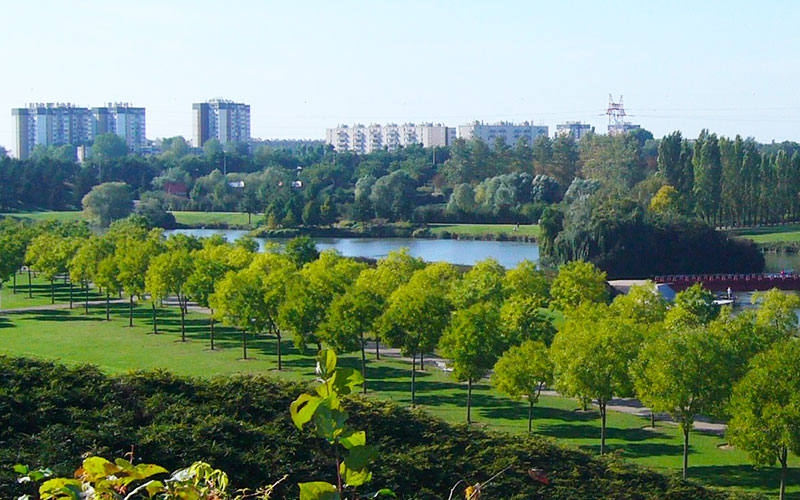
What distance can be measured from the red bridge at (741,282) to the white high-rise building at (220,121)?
445 feet

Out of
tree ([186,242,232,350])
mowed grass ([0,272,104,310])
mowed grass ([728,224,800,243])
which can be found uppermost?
mowed grass ([728,224,800,243])

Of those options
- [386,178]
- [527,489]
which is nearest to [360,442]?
[527,489]

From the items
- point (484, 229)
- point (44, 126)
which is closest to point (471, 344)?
point (484, 229)

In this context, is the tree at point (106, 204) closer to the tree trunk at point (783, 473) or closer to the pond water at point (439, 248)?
the pond water at point (439, 248)

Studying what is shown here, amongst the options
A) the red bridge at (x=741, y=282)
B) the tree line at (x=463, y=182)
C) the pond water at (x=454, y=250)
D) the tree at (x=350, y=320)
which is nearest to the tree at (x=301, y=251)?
the pond water at (x=454, y=250)

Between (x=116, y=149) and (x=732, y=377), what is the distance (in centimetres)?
11894

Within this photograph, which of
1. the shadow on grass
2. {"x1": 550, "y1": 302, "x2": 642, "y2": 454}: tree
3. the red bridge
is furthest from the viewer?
the red bridge

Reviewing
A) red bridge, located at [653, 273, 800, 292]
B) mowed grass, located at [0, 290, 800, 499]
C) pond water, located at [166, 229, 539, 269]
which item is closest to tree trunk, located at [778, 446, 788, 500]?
mowed grass, located at [0, 290, 800, 499]

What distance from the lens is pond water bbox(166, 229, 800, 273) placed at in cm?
5259

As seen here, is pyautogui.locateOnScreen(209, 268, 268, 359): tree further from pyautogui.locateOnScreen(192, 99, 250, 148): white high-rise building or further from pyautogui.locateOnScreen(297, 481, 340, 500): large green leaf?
pyautogui.locateOnScreen(192, 99, 250, 148): white high-rise building

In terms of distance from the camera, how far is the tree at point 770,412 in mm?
15617

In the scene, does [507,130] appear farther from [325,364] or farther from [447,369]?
[325,364]

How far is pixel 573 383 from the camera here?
62.0 feet

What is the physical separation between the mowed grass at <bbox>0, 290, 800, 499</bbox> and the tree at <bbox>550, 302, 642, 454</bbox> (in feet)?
3.41
